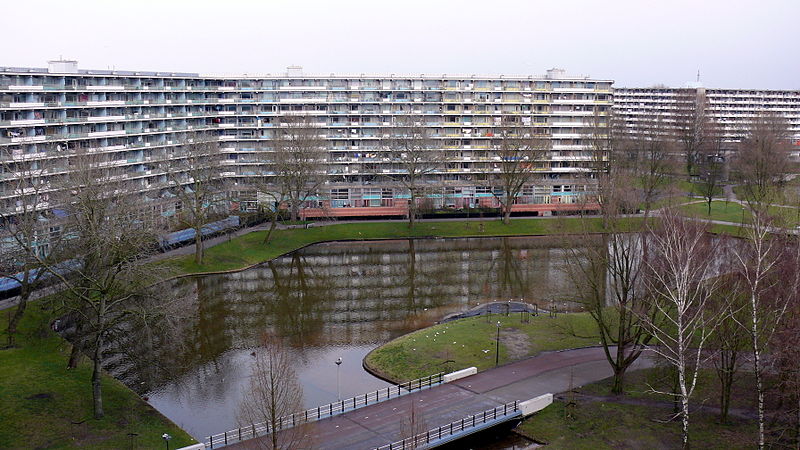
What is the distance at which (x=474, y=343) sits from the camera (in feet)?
135

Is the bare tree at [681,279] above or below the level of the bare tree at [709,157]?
below

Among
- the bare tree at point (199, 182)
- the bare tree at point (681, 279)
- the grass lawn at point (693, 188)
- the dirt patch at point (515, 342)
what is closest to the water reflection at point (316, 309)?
the bare tree at point (199, 182)

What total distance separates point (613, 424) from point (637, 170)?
60.4 meters

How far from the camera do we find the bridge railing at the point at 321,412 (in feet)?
93.9

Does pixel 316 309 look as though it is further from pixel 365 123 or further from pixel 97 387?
pixel 365 123

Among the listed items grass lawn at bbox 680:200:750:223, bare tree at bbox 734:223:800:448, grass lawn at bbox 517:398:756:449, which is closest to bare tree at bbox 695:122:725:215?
grass lawn at bbox 680:200:750:223

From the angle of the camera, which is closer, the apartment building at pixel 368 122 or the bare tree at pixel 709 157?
the apartment building at pixel 368 122

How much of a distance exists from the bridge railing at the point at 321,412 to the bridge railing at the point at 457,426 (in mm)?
4086

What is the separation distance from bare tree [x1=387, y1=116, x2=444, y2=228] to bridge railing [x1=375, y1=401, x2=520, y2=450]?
157ft

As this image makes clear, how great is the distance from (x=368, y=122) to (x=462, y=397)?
6297 cm

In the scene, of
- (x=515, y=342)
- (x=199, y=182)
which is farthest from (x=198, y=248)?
(x=515, y=342)

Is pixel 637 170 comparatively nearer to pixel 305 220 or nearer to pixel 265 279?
pixel 305 220

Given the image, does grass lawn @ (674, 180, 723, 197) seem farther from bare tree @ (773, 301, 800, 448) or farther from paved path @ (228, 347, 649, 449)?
bare tree @ (773, 301, 800, 448)

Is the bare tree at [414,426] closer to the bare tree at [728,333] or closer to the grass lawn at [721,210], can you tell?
the bare tree at [728,333]
